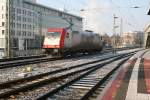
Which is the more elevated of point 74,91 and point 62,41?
point 62,41

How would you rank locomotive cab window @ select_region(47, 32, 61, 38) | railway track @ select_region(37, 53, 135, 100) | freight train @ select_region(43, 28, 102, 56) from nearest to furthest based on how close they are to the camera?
railway track @ select_region(37, 53, 135, 100), freight train @ select_region(43, 28, 102, 56), locomotive cab window @ select_region(47, 32, 61, 38)

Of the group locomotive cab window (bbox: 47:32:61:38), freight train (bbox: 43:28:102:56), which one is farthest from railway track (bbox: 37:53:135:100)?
locomotive cab window (bbox: 47:32:61:38)

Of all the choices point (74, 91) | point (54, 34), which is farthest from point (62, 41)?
point (74, 91)

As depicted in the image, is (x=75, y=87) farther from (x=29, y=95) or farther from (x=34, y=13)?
(x=34, y=13)

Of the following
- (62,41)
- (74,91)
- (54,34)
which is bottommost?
(74,91)

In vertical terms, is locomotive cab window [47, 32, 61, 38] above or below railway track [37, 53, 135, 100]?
above

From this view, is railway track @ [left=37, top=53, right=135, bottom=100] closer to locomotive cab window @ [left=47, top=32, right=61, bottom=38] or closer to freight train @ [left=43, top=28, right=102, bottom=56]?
freight train @ [left=43, top=28, right=102, bottom=56]

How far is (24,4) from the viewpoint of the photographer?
4289 inches

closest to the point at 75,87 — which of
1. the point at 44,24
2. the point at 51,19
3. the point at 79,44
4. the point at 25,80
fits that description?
the point at 25,80

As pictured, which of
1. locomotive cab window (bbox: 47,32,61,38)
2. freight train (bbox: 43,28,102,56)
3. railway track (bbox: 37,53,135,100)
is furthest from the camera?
locomotive cab window (bbox: 47,32,61,38)

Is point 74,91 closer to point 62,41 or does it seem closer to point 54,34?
point 62,41

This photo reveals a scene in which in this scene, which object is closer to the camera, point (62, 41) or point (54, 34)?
point (62, 41)

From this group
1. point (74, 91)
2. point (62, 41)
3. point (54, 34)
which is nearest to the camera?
point (74, 91)

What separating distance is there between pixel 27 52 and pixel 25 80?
24.7 meters
